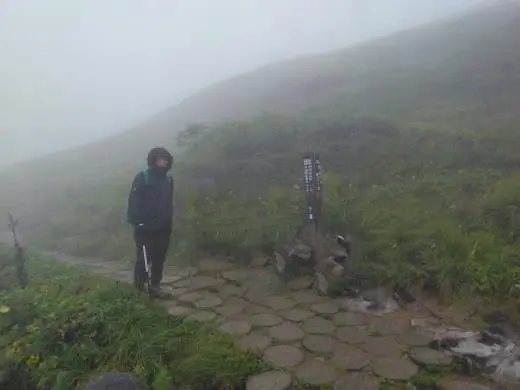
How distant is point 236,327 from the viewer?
211 inches

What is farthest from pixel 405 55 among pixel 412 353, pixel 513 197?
pixel 412 353

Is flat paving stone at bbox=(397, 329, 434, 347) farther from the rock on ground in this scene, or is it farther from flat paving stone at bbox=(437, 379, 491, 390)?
the rock on ground

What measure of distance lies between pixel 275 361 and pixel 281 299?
152cm

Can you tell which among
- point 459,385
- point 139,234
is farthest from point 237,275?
point 459,385

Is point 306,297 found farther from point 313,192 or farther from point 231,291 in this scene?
point 313,192

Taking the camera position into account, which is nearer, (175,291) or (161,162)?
(161,162)

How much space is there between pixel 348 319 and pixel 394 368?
1.08m

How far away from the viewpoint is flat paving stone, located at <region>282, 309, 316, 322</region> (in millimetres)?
5512

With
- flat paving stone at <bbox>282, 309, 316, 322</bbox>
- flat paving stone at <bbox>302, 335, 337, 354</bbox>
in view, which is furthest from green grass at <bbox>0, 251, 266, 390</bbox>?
flat paving stone at <bbox>282, 309, 316, 322</bbox>

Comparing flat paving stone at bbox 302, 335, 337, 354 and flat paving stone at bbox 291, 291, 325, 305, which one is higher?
flat paving stone at bbox 291, 291, 325, 305

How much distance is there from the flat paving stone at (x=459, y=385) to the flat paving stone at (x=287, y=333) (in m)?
1.44

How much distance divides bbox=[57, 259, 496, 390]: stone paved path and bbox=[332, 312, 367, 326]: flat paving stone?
0.01m

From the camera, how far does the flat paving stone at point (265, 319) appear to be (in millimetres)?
5448

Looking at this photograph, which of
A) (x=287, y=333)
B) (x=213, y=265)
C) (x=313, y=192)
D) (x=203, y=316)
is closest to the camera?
(x=287, y=333)
